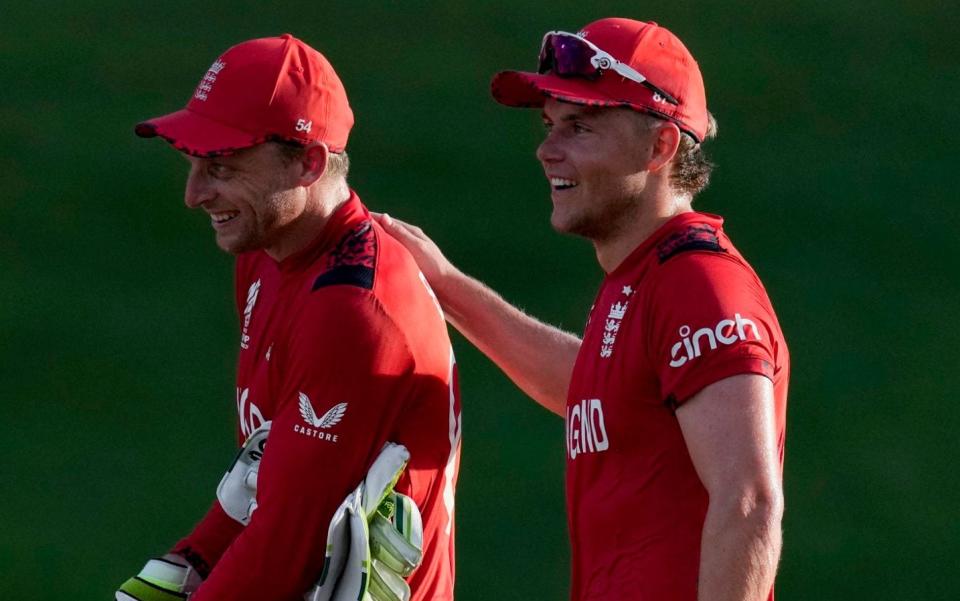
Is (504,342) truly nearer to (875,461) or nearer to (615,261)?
(615,261)

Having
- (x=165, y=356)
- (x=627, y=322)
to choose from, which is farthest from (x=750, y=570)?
(x=165, y=356)

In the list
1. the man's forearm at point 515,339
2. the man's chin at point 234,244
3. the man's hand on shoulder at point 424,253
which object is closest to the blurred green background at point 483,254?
the man's forearm at point 515,339

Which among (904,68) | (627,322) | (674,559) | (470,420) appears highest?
(904,68)

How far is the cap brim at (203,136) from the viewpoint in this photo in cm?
371

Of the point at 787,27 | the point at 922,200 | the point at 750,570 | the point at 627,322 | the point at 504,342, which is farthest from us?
the point at 787,27

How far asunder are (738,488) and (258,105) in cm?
138

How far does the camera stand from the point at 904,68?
27.4ft

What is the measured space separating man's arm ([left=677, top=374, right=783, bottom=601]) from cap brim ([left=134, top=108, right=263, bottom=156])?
1.21 metres

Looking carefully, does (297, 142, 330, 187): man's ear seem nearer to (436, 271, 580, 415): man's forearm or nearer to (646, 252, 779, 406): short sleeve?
(436, 271, 580, 415): man's forearm

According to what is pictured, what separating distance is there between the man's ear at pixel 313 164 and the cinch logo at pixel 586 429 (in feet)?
2.62

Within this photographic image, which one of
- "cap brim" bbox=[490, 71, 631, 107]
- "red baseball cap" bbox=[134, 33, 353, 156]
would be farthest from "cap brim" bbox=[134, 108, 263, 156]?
"cap brim" bbox=[490, 71, 631, 107]

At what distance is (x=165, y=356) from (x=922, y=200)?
3435mm

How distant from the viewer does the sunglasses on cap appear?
3492mm

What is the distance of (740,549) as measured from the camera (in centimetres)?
302
